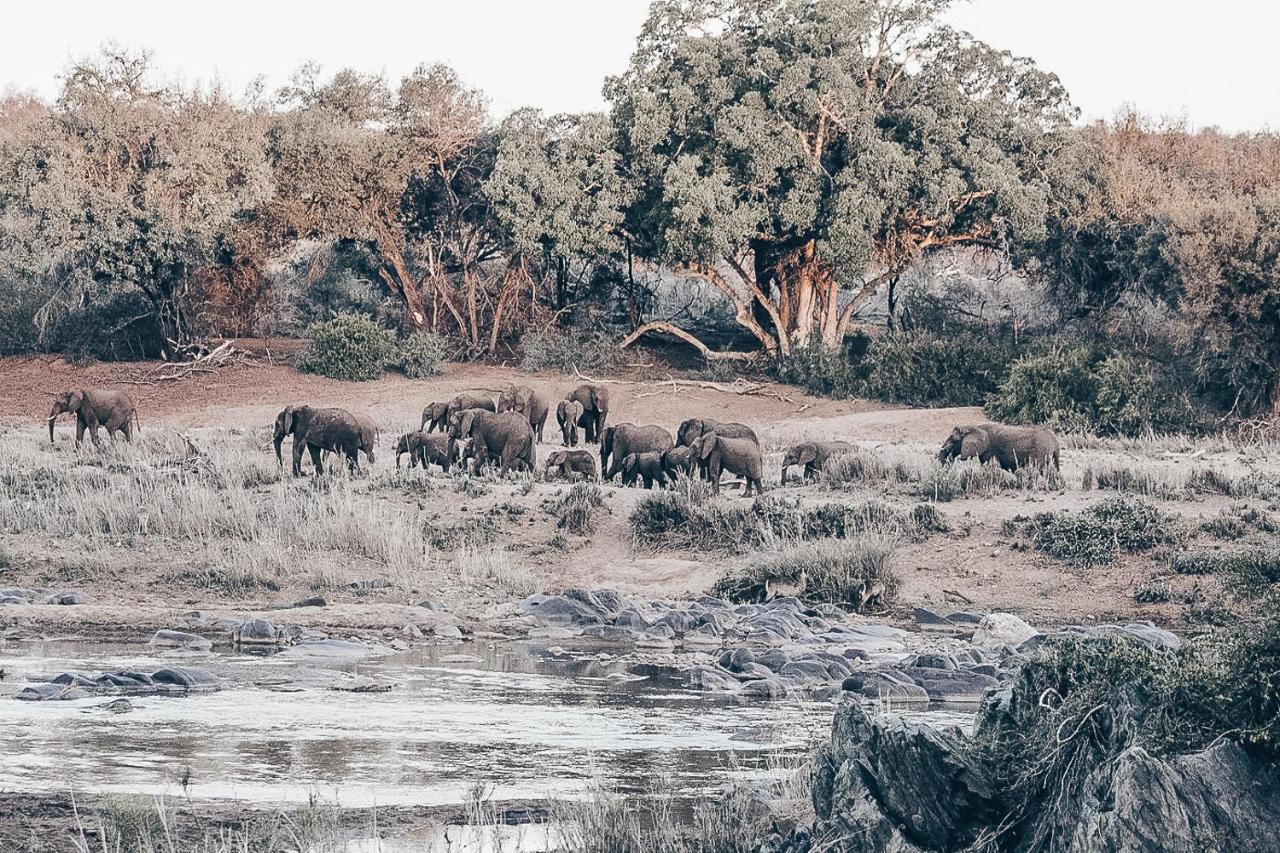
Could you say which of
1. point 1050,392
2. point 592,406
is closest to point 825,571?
point 592,406

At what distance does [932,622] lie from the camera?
55.8 ft

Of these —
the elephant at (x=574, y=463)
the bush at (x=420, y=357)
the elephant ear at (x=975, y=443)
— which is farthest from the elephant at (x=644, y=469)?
the bush at (x=420, y=357)

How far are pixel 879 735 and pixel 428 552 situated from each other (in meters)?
13.1

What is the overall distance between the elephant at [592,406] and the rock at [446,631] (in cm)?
1319

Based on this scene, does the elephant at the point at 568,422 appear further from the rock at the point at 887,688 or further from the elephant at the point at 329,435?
the rock at the point at 887,688

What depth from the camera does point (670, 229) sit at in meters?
37.5

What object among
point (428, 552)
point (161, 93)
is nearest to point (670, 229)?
point (161, 93)

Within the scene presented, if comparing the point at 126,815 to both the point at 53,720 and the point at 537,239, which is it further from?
the point at 537,239

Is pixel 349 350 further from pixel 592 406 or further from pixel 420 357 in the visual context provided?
pixel 592 406

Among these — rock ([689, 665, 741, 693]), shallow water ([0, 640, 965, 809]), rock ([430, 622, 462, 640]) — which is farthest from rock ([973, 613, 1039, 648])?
rock ([430, 622, 462, 640])

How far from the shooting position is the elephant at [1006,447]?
75.4 ft

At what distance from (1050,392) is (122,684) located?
76.9 ft

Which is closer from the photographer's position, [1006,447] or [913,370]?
[1006,447]

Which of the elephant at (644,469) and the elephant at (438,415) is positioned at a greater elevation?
the elephant at (438,415)
